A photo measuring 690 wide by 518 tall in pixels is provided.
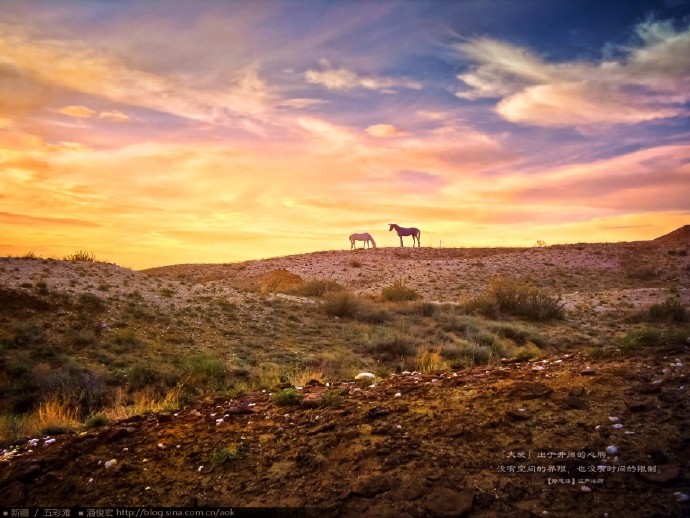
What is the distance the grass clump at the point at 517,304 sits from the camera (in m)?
20.6

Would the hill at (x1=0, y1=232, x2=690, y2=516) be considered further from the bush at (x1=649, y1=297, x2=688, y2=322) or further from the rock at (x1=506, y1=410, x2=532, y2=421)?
the bush at (x1=649, y1=297, x2=688, y2=322)

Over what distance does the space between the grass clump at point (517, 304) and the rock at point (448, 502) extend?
17647mm

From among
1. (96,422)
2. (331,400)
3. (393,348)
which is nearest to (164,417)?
(96,422)

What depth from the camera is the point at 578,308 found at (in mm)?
22047

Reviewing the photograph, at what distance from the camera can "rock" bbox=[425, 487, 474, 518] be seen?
3.56 meters

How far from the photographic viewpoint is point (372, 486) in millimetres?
3930

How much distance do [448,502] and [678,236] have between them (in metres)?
45.8

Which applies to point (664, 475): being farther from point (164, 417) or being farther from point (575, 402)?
point (164, 417)

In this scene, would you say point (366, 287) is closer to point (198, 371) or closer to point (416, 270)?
point (416, 270)

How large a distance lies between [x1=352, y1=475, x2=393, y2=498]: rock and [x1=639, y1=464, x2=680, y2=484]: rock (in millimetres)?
1872

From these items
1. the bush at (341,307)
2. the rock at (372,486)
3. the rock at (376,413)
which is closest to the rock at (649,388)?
the rock at (376,413)

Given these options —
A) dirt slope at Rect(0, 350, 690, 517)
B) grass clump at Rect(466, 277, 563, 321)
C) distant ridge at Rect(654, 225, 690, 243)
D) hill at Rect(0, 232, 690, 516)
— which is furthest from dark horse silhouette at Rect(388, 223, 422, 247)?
dirt slope at Rect(0, 350, 690, 517)

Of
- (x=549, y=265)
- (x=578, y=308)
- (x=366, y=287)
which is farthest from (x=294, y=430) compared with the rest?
(x=549, y=265)

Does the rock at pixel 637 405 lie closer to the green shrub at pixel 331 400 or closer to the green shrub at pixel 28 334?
the green shrub at pixel 331 400
